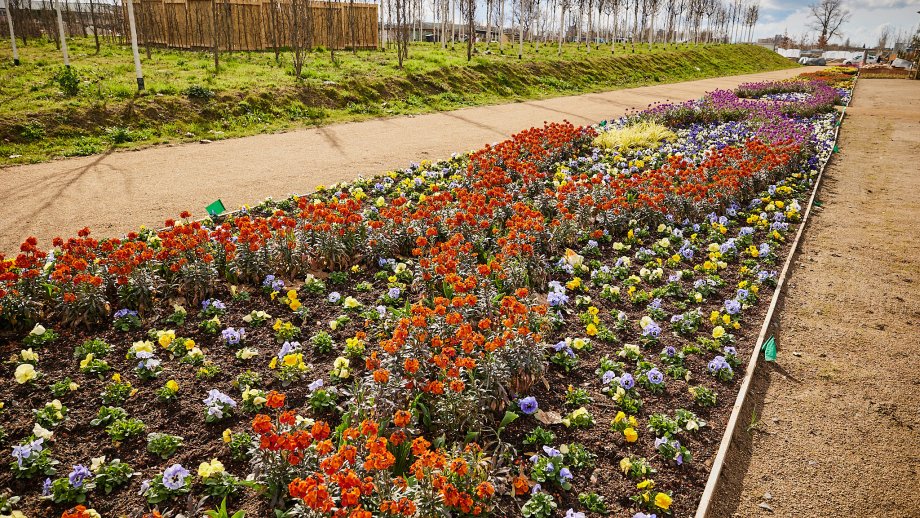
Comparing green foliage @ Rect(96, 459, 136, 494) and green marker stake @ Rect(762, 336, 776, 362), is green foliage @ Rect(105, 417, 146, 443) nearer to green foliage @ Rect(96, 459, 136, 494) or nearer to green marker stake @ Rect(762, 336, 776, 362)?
green foliage @ Rect(96, 459, 136, 494)

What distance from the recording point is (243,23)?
76.9 ft

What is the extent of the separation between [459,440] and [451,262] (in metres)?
1.67

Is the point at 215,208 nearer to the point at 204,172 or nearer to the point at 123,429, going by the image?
the point at 204,172

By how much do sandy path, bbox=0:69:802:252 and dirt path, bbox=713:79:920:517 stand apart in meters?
6.99

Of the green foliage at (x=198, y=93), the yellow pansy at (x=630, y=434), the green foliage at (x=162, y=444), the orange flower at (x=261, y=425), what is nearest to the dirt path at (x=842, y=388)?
the yellow pansy at (x=630, y=434)

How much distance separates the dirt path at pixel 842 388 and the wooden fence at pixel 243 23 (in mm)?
20366

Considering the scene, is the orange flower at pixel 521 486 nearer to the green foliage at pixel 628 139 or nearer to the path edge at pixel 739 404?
the path edge at pixel 739 404

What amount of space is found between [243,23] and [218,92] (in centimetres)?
1233

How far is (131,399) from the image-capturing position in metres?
3.67

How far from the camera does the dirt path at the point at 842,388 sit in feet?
11.0

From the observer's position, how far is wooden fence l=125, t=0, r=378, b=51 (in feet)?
75.3

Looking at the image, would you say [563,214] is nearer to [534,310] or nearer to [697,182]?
[534,310]

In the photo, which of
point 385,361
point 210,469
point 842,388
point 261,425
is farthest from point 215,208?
point 842,388

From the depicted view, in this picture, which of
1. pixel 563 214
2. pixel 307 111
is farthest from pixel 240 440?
pixel 307 111
